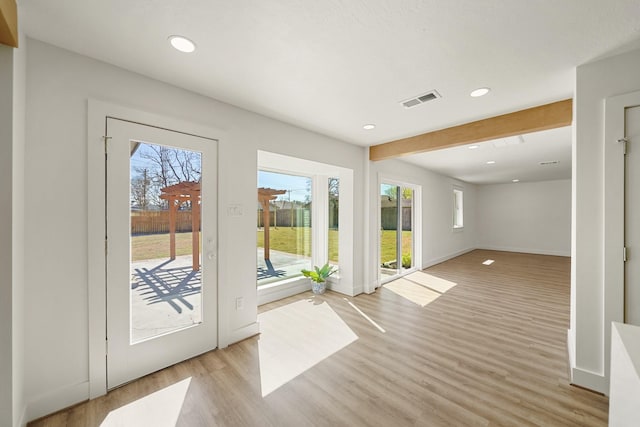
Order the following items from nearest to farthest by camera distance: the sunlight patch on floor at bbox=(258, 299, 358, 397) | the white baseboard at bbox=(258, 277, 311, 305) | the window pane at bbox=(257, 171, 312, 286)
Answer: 1. the sunlight patch on floor at bbox=(258, 299, 358, 397)
2. the white baseboard at bbox=(258, 277, 311, 305)
3. the window pane at bbox=(257, 171, 312, 286)

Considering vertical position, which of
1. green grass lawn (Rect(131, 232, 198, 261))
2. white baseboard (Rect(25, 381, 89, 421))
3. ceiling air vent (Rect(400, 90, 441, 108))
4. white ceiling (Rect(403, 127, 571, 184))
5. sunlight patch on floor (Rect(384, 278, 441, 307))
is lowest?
sunlight patch on floor (Rect(384, 278, 441, 307))

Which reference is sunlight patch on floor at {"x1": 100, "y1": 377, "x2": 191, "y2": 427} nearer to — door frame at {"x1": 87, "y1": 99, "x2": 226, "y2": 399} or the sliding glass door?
door frame at {"x1": 87, "y1": 99, "x2": 226, "y2": 399}

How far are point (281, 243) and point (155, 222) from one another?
7.67ft

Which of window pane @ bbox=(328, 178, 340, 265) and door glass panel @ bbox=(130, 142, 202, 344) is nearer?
door glass panel @ bbox=(130, 142, 202, 344)

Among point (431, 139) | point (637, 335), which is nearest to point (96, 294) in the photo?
point (637, 335)

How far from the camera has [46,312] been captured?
1707mm

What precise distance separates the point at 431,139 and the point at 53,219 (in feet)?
13.0

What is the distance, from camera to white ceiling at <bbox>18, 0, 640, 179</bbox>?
1.42 m

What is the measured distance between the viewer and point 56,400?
5.69ft

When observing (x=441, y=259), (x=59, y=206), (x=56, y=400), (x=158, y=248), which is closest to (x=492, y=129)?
(x=158, y=248)

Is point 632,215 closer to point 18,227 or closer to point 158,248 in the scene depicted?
point 158,248

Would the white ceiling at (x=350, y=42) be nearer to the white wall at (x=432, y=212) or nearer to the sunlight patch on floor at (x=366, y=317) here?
the white wall at (x=432, y=212)

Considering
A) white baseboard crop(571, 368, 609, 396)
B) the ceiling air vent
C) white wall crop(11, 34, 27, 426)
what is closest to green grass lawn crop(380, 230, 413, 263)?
the ceiling air vent

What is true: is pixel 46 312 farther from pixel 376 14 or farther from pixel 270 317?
pixel 376 14
